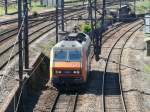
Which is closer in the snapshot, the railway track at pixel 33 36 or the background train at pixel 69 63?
the background train at pixel 69 63

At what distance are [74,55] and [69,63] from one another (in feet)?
2.23

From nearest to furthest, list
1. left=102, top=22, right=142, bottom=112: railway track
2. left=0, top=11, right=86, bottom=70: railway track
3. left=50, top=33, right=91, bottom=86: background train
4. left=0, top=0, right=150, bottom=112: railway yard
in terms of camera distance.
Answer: left=0, top=0, right=150, bottom=112: railway yard
left=102, top=22, right=142, bottom=112: railway track
left=50, top=33, right=91, bottom=86: background train
left=0, top=11, right=86, bottom=70: railway track

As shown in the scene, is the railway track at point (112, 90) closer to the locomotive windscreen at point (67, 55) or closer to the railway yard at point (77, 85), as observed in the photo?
the railway yard at point (77, 85)

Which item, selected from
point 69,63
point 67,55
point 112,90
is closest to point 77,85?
point 69,63

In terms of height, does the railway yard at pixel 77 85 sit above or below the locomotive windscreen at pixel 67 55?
below

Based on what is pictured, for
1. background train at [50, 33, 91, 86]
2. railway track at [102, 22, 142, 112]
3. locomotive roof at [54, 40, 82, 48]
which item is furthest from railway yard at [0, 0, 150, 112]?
locomotive roof at [54, 40, 82, 48]

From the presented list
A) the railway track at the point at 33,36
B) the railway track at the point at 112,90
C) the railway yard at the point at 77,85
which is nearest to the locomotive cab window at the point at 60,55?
the railway yard at the point at 77,85

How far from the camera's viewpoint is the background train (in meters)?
27.7

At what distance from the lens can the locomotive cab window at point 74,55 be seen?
2825 cm

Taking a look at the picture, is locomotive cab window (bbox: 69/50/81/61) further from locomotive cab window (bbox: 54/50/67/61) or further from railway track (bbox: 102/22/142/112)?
railway track (bbox: 102/22/142/112)

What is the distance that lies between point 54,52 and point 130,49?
1954cm

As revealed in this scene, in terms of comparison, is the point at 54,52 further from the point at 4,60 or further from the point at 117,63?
the point at 117,63

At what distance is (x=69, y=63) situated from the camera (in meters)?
28.0

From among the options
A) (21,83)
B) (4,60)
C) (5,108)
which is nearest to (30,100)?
(21,83)
